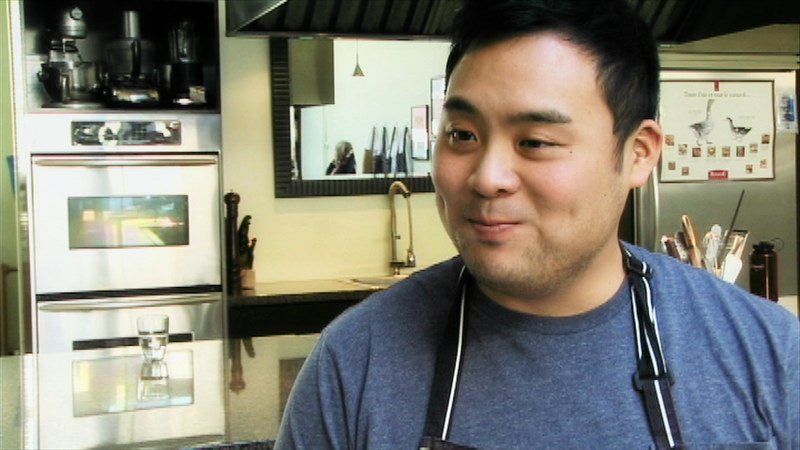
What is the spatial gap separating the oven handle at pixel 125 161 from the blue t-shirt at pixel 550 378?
10.9ft

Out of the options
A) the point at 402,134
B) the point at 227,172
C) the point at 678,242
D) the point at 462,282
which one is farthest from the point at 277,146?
the point at 462,282

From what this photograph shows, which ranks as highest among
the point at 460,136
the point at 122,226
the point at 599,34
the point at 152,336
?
the point at 599,34

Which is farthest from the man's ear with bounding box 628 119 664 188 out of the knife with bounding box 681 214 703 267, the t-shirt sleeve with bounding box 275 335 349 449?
the knife with bounding box 681 214 703 267

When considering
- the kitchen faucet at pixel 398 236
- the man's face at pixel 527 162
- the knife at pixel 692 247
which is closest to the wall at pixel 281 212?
the kitchen faucet at pixel 398 236

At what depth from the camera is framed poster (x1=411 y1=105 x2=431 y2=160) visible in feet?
17.2

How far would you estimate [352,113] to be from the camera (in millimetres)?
5102

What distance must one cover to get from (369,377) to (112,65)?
11.8ft

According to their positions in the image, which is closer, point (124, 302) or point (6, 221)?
point (124, 302)

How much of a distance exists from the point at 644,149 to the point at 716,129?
393 centimetres

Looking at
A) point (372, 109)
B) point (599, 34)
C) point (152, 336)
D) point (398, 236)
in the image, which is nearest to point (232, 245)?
point (398, 236)

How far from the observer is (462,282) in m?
1.22

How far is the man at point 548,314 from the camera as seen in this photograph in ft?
3.47

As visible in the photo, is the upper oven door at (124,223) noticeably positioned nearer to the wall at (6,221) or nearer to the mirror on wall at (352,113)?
the mirror on wall at (352,113)

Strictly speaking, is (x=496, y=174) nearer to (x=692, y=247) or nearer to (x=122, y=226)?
(x=692, y=247)
